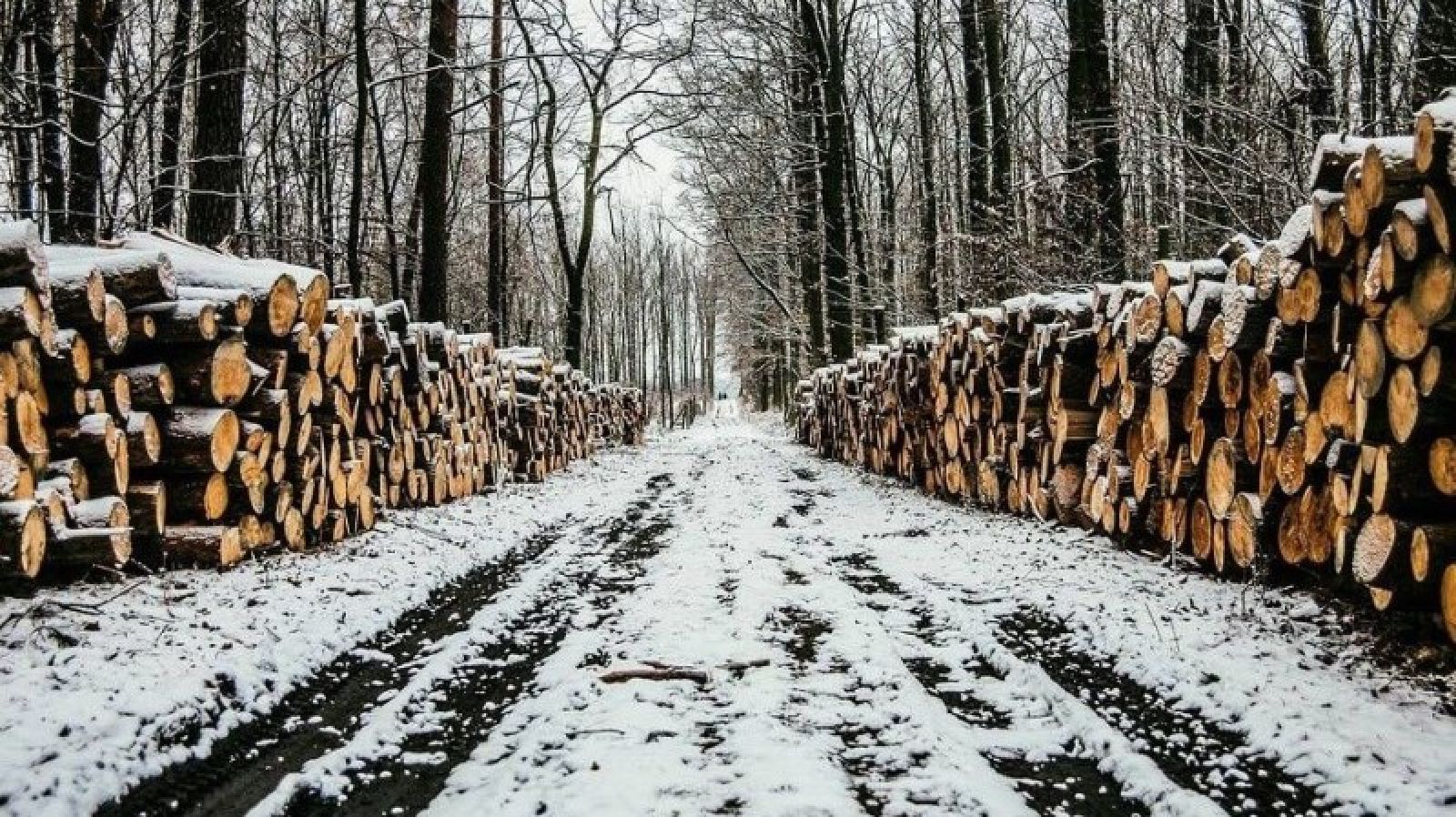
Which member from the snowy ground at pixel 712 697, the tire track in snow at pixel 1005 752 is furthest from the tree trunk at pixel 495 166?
the tire track in snow at pixel 1005 752

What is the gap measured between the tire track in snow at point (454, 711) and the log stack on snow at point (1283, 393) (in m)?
3.89

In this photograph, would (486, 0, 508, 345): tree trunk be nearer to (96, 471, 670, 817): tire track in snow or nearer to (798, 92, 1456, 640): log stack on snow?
(798, 92, 1456, 640): log stack on snow

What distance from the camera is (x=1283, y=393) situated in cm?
507

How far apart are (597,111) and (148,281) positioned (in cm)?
1875

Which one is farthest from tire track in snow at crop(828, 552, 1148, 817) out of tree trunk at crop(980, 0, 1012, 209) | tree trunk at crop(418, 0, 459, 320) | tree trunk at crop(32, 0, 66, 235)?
tree trunk at crop(980, 0, 1012, 209)

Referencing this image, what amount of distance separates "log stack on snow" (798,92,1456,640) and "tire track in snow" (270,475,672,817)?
3.89m

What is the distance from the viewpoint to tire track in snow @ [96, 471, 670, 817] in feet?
10.1

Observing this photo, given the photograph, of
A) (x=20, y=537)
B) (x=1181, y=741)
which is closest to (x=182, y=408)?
(x=20, y=537)

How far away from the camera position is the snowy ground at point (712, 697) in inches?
120

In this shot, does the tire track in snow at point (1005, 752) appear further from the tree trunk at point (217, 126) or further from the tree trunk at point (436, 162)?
the tree trunk at point (436, 162)

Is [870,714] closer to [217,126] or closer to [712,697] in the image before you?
[712,697]

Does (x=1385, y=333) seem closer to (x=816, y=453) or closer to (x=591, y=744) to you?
(x=591, y=744)

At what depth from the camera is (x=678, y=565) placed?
22.6 feet

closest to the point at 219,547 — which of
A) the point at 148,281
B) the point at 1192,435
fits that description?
the point at 148,281
